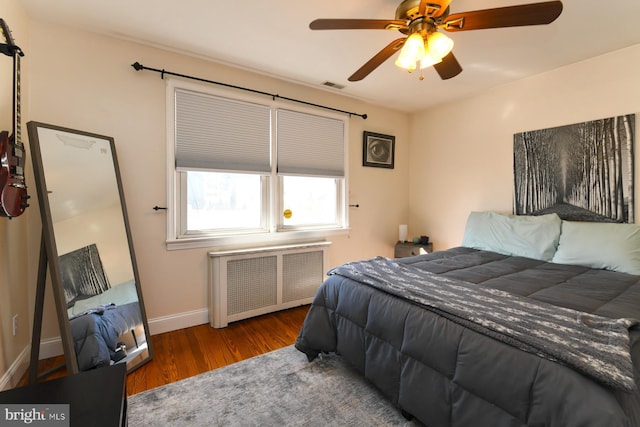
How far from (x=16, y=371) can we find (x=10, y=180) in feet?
4.19

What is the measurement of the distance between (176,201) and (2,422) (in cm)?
196

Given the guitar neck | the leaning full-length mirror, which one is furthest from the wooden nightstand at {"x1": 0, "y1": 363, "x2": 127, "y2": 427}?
the guitar neck

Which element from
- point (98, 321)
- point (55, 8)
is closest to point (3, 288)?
point (98, 321)

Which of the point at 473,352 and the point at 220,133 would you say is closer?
the point at 473,352

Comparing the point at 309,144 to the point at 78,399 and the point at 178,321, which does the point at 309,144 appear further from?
the point at 78,399

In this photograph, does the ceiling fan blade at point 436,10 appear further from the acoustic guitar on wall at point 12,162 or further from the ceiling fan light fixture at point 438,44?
the acoustic guitar on wall at point 12,162

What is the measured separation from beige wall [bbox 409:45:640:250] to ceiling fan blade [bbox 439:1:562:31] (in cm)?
175

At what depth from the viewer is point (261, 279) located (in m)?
2.91

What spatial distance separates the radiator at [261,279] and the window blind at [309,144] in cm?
89

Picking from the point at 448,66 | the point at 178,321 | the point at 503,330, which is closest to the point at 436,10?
the point at 448,66

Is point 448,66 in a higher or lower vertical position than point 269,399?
higher

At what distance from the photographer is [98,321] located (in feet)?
6.25

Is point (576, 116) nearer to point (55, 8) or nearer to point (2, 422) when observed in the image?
point (2, 422)

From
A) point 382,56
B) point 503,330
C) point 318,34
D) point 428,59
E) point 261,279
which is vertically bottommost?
point 261,279
